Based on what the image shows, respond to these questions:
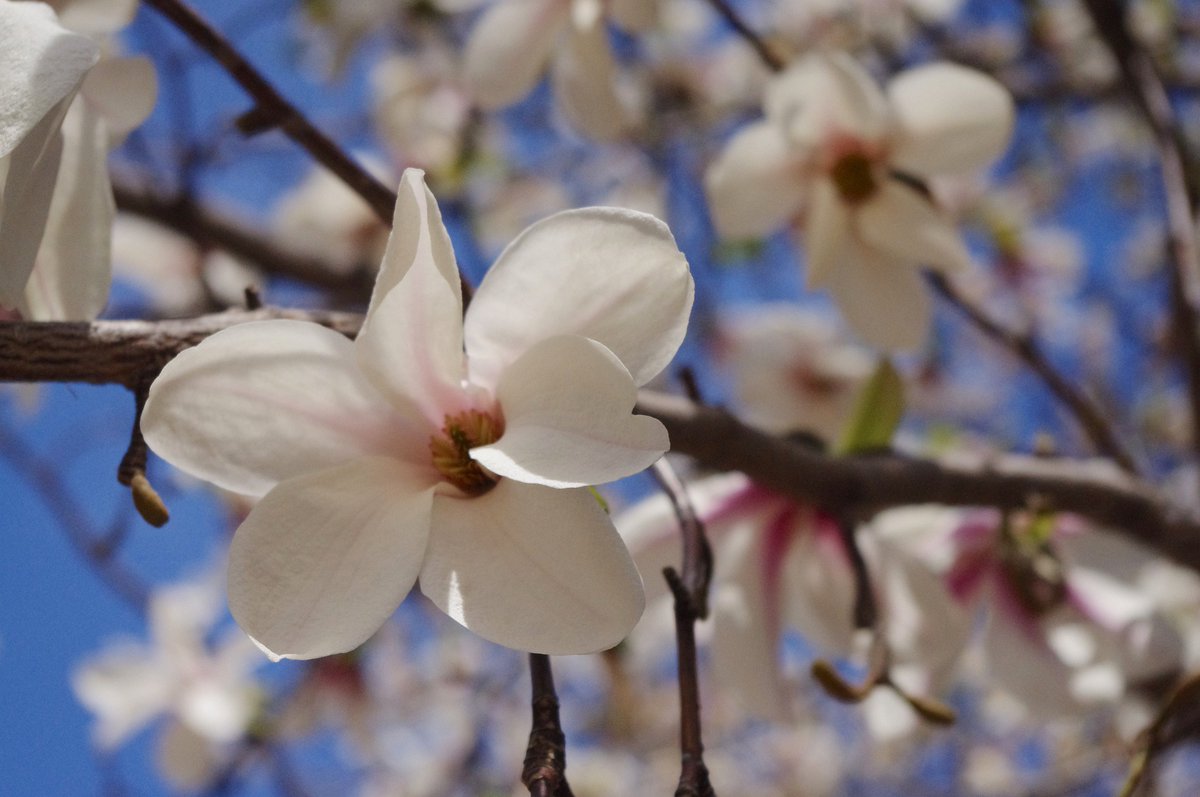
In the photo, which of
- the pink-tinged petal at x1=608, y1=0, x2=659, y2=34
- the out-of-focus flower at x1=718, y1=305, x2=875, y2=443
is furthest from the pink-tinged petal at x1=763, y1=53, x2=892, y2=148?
the out-of-focus flower at x1=718, y1=305, x2=875, y2=443

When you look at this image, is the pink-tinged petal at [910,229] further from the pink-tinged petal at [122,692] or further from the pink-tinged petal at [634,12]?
the pink-tinged petal at [122,692]

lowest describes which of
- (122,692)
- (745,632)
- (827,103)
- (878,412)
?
(122,692)

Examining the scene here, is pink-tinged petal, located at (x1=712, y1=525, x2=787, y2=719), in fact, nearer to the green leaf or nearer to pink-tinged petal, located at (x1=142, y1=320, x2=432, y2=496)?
the green leaf

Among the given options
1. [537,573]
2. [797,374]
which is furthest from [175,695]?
[537,573]

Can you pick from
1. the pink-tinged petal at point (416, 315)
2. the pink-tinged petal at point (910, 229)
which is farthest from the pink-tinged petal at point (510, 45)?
the pink-tinged petal at point (416, 315)

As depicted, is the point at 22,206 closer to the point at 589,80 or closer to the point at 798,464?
the point at 798,464
